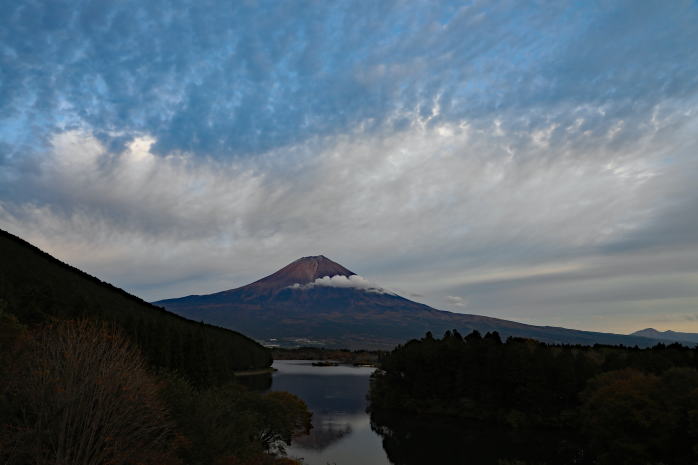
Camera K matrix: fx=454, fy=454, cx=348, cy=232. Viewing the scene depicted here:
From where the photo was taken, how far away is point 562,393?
84.4 meters

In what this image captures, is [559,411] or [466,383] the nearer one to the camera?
[559,411]

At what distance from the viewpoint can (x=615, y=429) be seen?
53031mm

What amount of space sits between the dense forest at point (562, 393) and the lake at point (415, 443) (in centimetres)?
188

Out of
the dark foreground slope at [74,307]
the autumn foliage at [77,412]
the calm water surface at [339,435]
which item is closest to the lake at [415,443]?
the calm water surface at [339,435]

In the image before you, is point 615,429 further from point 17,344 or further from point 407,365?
point 17,344

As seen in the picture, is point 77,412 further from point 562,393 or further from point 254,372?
point 254,372

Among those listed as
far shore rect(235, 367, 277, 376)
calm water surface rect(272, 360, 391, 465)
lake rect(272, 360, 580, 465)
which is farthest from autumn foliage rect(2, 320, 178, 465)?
far shore rect(235, 367, 277, 376)

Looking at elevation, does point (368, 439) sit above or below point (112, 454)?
below

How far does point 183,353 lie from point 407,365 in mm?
47074

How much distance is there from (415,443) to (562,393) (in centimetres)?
3375

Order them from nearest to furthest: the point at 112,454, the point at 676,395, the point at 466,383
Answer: the point at 112,454 → the point at 676,395 → the point at 466,383

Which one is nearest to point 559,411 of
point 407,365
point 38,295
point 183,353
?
point 407,365

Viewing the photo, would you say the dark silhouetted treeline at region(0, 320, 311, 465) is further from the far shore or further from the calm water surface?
the far shore

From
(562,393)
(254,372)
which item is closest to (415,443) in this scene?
(562,393)
